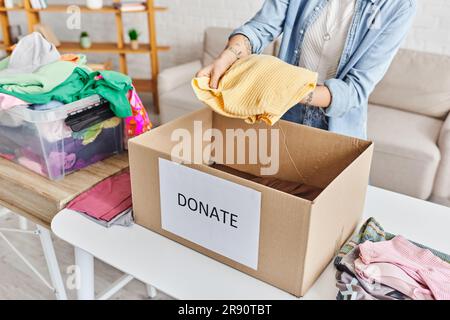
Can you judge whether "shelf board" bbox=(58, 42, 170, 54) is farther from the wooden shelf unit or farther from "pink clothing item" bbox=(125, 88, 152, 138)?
"pink clothing item" bbox=(125, 88, 152, 138)

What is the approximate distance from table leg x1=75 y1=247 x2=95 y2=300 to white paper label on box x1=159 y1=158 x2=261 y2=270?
0.25 meters

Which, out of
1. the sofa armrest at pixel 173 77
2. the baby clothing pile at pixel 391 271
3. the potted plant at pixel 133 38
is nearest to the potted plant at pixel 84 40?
the potted plant at pixel 133 38

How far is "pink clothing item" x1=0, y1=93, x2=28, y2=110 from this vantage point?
3.70ft

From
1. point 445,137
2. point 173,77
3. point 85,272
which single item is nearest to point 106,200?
point 85,272

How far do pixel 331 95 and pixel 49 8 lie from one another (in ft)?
10.3

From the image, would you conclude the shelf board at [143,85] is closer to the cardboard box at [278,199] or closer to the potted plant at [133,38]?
the potted plant at [133,38]

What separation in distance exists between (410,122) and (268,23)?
69.1 inches

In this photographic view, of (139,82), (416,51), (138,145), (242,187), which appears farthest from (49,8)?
(242,187)

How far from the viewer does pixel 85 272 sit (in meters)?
1.12

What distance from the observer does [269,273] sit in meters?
0.85

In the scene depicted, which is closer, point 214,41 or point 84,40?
point 214,41

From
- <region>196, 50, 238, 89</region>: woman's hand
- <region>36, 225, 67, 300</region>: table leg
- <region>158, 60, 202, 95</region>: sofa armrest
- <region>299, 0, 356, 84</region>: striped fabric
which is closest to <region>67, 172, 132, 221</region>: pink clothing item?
<region>36, 225, 67, 300</region>: table leg

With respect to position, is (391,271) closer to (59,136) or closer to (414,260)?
(414,260)
